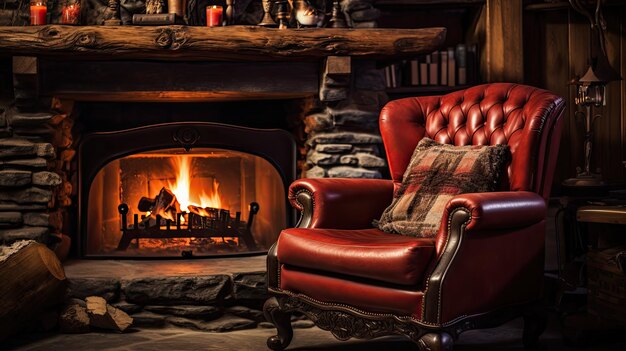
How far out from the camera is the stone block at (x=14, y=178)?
4.05 metres

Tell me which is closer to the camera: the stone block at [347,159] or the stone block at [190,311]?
the stone block at [190,311]

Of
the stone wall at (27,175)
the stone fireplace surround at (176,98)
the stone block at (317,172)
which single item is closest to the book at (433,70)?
the stone fireplace surround at (176,98)

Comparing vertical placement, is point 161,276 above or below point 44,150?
below

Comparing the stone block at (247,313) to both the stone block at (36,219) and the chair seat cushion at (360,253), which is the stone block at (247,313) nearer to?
the chair seat cushion at (360,253)

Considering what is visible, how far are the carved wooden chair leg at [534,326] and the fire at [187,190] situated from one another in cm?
196

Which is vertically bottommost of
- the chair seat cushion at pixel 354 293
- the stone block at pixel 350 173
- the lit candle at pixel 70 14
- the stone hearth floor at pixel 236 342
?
the stone hearth floor at pixel 236 342

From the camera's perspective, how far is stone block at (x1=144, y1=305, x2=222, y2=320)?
153 inches

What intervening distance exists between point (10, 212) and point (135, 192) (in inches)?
30.0

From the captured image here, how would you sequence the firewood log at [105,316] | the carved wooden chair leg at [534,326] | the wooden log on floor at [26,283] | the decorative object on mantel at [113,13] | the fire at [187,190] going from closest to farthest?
the carved wooden chair leg at [534,326]
the wooden log on floor at [26,283]
the firewood log at [105,316]
the decorative object on mantel at [113,13]
the fire at [187,190]

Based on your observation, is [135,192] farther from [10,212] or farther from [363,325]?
[363,325]

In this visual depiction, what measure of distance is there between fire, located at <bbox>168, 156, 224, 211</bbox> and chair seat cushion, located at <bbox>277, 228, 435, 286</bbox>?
4.72 ft

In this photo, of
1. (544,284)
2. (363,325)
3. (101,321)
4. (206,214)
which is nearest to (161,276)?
(101,321)

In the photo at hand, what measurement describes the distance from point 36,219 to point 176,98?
979 mm

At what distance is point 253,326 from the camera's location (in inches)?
154
